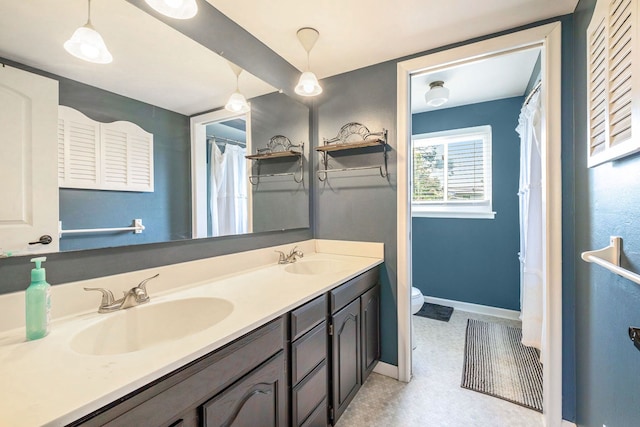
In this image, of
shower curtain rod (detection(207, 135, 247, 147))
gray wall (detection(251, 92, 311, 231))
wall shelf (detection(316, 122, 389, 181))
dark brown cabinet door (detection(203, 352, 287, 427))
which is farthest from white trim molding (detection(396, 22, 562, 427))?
shower curtain rod (detection(207, 135, 247, 147))

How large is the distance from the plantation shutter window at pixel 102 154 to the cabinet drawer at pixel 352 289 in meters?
1.01

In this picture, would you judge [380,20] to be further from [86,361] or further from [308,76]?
[86,361]

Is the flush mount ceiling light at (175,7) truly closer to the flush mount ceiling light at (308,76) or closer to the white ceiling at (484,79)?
the flush mount ceiling light at (308,76)

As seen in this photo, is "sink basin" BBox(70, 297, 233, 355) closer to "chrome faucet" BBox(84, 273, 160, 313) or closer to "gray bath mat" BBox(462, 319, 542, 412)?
"chrome faucet" BBox(84, 273, 160, 313)

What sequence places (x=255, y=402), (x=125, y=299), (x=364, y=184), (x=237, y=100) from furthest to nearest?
(x=364, y=184), (x=237, y=100), (x=125, y=299), (x=255, y=402)

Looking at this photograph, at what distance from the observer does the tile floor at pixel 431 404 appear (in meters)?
1.54

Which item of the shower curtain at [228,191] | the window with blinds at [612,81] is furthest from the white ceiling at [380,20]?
the shower curtain at [228,191]

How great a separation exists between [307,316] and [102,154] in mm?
1041

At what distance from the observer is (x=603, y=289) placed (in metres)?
1.12

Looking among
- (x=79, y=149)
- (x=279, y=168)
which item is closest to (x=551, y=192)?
(x=279, y=168)

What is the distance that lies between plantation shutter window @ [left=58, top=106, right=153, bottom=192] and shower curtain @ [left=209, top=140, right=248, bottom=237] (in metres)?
0.34

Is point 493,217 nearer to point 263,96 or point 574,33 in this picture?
point 574,33

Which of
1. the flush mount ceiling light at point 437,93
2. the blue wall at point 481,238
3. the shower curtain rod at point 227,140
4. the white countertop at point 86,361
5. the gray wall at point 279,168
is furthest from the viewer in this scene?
the blue wall at point 481,238

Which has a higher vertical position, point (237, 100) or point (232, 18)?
point (232, 18)
